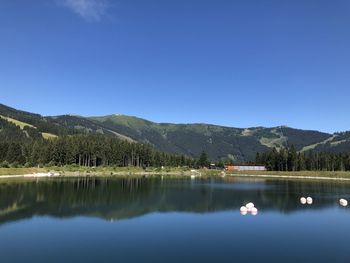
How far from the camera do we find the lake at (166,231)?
29562mm

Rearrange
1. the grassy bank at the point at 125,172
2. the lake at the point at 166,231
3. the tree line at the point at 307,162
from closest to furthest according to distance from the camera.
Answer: the lake at the point at 166,231, the grassy bank at the point at 125,172, the tree line at the point at 307,162

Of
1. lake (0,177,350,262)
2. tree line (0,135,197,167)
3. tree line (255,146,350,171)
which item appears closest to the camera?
lake (0,177,350,262)

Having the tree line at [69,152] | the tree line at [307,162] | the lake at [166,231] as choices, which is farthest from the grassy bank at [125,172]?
the lake at [166,231]

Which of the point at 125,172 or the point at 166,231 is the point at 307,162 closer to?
the point at 125,172

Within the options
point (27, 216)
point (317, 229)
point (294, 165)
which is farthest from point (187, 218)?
point (294, 165)

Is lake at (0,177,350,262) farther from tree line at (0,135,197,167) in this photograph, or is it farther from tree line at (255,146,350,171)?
tree line at (255,146,350,171)

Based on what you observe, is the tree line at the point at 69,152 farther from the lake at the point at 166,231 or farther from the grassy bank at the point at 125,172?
the lake at the point at 166,231

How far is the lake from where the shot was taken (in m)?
29.6

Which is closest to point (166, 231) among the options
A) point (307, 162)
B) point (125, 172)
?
point (125, 172)

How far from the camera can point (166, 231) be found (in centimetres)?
3988

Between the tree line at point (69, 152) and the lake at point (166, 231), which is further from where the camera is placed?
the tree line at point (69, 152)

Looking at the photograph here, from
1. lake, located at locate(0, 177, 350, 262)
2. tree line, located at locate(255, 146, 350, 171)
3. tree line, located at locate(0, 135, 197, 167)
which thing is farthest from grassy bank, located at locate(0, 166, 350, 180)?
lake, located at locate(0, 177, 350, 262)

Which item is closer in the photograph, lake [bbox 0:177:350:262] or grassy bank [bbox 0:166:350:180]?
lake [bbox 0:177:350:262]

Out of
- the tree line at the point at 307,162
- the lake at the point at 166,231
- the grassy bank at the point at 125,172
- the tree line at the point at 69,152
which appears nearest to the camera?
the lake at the point at 166,231
